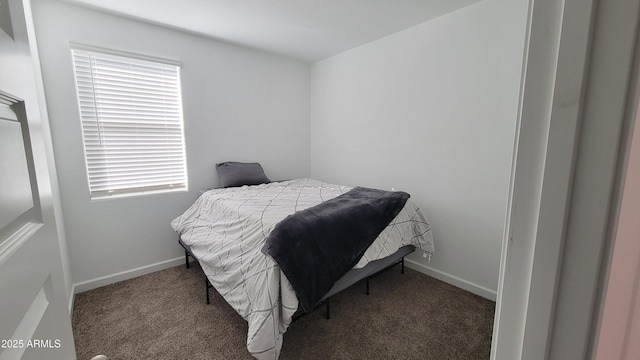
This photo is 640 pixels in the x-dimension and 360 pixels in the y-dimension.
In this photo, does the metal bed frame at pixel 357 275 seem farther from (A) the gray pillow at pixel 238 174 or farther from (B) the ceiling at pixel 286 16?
(B) the ceiling at pixel 286 16

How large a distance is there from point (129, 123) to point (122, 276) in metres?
1.49

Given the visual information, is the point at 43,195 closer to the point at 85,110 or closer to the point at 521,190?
the point at 521,190

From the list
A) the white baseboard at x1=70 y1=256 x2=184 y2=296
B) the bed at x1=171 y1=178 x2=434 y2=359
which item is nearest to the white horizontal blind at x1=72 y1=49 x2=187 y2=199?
the bed at x1=171 y1=178 x2=434 y2=359

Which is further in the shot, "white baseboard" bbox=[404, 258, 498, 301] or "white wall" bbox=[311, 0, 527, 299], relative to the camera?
"white baseboard" bbox=[404, 258, 498, 301]

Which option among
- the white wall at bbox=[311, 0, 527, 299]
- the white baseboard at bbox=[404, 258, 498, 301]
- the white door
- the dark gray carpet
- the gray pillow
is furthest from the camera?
the gray pillow

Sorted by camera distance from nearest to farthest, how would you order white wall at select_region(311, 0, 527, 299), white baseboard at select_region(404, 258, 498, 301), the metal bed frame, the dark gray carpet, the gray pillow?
the dark gray carpet
the metal bed frame
white wall at select_region(311, 0, 527, 299)
white baseboard at select_region(404, 258, 498, 301)
the gray pillow

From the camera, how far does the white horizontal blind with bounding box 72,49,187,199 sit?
7.68 ft

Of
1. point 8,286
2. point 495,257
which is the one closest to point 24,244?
point 8,286

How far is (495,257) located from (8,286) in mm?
2811

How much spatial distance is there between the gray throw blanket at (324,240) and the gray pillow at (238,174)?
4.26 feet

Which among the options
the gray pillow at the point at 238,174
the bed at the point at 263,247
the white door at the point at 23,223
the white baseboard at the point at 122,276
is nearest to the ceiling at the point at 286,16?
the gray pillow at the point at 238,174

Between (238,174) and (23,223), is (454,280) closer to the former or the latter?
(238,174)

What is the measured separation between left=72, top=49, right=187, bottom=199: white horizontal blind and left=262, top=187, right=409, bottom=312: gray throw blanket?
1819 millimetres

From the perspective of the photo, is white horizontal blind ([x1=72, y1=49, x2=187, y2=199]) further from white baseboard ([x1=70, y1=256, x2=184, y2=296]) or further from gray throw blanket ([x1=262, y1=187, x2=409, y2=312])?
gray throw blanket ([x1=262, y1=187, x2=409, y2=312])
